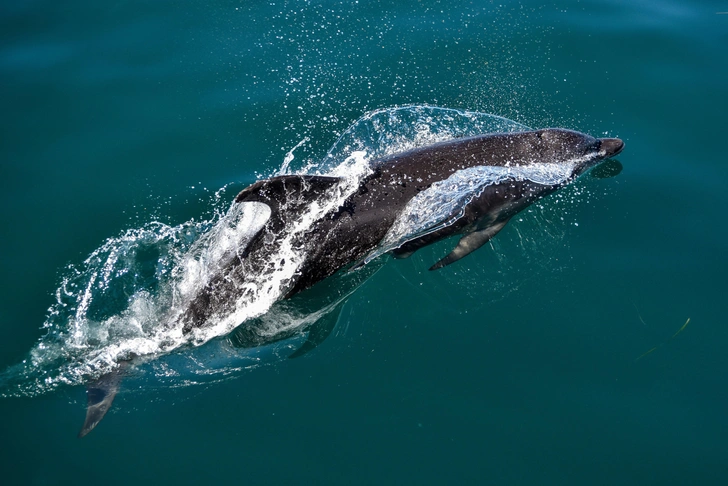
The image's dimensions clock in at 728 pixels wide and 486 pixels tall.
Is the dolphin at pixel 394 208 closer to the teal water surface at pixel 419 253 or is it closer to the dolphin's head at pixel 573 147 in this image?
the dolphin's head at pixel 573 147

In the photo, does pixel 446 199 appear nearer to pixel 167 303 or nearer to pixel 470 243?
pixel 470 243

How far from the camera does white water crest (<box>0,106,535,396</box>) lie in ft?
21.3

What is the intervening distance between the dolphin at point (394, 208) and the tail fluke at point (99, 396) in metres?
0.01

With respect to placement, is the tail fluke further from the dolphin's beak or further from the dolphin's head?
the dolphin's beak

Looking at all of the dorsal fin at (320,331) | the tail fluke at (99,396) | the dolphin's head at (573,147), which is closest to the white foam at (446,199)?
the dolphin's head at (573,147)

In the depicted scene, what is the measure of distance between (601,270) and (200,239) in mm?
5121

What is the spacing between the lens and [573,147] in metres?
8.38

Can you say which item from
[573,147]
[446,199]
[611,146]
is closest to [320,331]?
[446,199]

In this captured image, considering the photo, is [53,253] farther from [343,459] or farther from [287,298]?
[343,459]

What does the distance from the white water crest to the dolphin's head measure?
1508 mm

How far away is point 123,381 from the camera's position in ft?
21.0

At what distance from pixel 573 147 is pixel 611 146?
663 millimetres

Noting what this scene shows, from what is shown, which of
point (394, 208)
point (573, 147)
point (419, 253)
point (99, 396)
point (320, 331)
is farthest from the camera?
point (573, 147)

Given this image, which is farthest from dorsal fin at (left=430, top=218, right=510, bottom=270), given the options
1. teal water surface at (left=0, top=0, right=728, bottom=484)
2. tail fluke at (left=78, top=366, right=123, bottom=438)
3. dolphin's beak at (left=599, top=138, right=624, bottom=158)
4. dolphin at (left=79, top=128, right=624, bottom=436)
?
tail fluke at (left=78, top=366, right=123, bottom=438)
